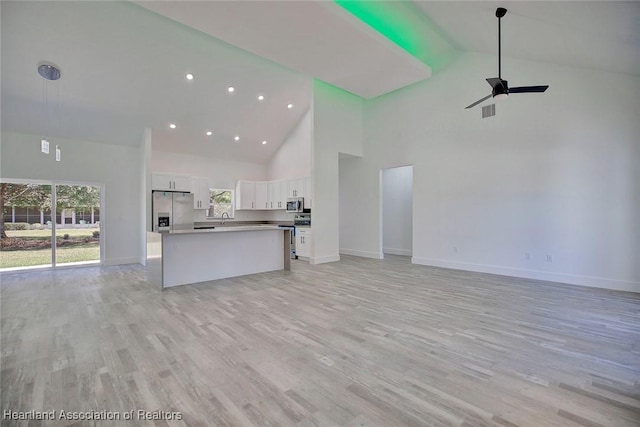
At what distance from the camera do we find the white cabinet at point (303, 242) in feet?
23.7

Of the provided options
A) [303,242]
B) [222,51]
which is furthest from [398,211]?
[222,51]

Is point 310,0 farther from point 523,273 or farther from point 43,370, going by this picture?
point 523,273

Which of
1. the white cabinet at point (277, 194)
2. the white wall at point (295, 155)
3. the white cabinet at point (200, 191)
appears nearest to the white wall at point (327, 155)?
the white wall at point (295, 155)

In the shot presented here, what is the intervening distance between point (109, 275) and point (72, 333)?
3.27m

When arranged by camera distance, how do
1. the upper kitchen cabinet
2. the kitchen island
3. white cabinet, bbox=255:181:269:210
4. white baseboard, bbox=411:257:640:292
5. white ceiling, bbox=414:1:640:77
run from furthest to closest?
1. white cabinet, bbox=255:181:269:210
2. the upper kitchen cabinet
3. the kitchen island
4. white baseboard, bbox=411:257:640:292
5. white ceiling, bbox=414:1:640:77

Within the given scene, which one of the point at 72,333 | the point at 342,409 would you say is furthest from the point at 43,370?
the point at 342,409

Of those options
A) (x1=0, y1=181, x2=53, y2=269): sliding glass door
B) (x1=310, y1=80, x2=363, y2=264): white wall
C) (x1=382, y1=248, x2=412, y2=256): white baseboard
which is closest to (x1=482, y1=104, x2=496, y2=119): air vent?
(x1=310, y1=80, x2=363, y2=264): white wall

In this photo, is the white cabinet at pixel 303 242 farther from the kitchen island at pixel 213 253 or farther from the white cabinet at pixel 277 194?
the white cabinet at pixel 277 194

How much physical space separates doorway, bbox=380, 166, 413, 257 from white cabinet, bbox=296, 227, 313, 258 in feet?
8.05

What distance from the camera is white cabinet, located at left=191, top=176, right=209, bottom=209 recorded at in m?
7.80

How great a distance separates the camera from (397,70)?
597cm

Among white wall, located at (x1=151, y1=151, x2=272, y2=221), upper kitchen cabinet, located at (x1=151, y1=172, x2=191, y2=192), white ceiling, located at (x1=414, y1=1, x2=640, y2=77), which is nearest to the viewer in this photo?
white ceiling, located at (x1=414, y1=1, x2=640, y2=77)

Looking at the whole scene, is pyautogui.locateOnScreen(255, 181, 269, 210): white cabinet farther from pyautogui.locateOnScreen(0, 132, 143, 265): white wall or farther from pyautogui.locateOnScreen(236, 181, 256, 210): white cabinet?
pyautogui.locateOnScreen(0, 132, 143, 265): white wall

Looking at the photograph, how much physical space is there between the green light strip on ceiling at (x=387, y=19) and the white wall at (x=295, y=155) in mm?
2915
